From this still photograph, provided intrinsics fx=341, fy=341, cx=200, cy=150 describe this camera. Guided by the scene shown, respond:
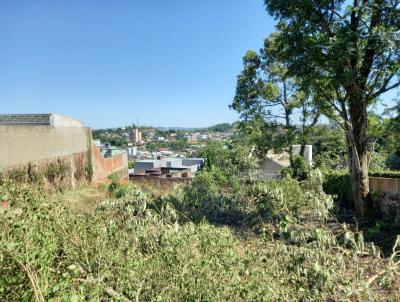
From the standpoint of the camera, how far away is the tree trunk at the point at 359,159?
9109 mm

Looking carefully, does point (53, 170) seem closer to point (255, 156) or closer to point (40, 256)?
point (255, 156)

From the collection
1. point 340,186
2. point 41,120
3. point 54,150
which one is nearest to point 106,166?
point 41,120

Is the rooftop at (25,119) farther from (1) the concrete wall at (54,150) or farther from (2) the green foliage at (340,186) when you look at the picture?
(2) the green foliage at (340,186)

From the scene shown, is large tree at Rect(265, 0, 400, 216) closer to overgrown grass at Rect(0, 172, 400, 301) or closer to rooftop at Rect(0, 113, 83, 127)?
overgrown grass at Rect(0, 172, 400, 301)

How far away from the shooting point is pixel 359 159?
9.29 m

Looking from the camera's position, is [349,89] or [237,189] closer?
[349,89]

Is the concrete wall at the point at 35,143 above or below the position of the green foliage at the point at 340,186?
above

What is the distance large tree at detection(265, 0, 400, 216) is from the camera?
7.34 metres

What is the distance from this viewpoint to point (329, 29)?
8.20 m

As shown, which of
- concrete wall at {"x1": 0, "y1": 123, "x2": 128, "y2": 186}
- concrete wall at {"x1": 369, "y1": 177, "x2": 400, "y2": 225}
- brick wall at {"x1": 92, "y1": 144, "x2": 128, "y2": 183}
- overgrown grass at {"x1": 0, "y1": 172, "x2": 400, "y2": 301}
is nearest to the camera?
overgrown grass at {"x1": 0, "y1": 172, "x2": 400, "y2": 301}

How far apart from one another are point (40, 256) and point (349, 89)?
8.18 metres

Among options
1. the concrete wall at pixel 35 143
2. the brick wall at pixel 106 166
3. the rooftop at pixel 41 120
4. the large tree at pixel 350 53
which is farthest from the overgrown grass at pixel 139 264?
the brick wall at pixel 106 166

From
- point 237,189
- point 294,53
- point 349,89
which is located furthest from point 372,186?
point 294,53

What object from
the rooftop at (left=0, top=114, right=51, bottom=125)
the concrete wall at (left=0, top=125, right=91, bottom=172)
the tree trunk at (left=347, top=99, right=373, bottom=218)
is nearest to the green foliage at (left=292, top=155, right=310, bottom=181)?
the tree trunk at (left=347, top=99, right=373, bottom=218)
